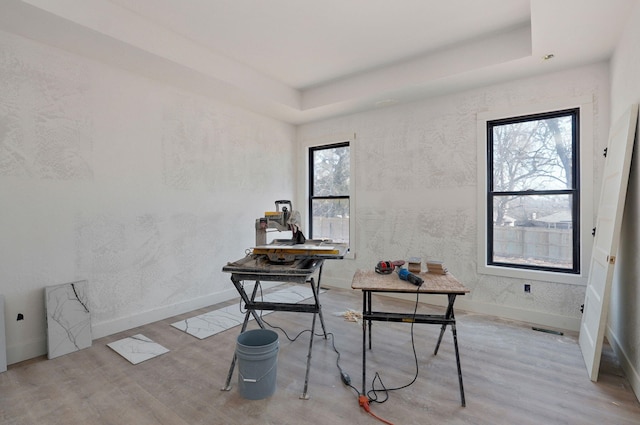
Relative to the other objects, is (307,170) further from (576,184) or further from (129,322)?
(576,184)

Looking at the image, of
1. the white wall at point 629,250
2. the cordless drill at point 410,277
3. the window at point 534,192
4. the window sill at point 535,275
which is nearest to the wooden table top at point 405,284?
the cordless drill at point 410,277

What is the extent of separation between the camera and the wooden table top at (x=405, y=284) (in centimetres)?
194

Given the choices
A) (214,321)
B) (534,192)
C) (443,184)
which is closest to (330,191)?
(443,184)

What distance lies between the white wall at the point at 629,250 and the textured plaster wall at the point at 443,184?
1.48ft

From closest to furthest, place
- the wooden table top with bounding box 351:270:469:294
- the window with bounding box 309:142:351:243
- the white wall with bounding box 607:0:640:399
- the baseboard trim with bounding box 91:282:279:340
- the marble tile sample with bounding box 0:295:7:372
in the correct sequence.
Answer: the wooden table top with bounding box 351:270:469:294 < the white wall with bounding box 607:0:640:399 < the marble tile sample with bounding box 0:295:7:372 < the baseboard trim with bounding box 91:282:279:340 < the window with bounding box 309:142:351:243

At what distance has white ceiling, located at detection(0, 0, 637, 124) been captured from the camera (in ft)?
7.70

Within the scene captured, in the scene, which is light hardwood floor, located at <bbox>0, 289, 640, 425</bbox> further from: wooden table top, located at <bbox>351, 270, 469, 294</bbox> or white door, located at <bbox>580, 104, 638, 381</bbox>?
wooden table top, located at <bbox>351, 270, 469, 294</bbox>

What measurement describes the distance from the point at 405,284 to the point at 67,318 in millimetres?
2851

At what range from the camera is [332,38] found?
3039mm

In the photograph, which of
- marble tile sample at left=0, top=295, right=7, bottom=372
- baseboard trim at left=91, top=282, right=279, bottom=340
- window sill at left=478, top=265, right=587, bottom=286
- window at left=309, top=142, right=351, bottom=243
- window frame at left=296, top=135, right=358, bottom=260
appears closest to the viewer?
marble tile sample at left=0, top=295, right=7, bottom=372

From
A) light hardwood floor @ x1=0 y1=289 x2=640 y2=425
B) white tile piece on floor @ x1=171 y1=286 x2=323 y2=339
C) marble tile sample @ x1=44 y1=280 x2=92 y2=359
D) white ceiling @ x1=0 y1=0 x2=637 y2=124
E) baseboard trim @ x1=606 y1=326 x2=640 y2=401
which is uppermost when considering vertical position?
white ceiling @ x1=0 y1=0 x2=637 y2=124

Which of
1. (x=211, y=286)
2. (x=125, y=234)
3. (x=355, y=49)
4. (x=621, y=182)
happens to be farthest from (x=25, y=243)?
(x=621, y=182)

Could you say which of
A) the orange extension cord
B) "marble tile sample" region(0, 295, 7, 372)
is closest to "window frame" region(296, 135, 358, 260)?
the orange extension cord

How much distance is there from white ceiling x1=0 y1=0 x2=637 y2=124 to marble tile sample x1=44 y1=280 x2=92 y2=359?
2.13 metres
